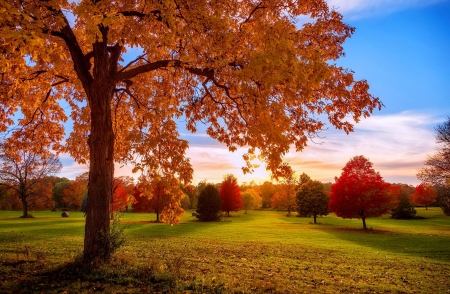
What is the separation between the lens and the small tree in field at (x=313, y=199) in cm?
4681

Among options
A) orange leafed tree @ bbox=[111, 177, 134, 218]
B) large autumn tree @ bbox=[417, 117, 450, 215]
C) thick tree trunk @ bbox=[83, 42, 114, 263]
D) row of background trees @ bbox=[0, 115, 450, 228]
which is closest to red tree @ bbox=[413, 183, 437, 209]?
row of background trees @ bbox=[0, 115, 450, 228]

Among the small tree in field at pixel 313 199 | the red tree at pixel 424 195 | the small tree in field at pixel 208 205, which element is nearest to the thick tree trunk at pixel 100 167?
the small tree in field at pixel 208 205

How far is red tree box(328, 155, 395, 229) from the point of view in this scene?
114ft

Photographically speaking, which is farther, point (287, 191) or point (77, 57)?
point (287, 191)

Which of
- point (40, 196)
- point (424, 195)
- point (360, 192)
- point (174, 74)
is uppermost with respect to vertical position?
point (174, 74)

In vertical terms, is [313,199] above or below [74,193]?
below

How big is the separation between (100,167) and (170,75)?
588 centimetres

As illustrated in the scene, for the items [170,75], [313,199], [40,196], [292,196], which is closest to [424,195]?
[292,196]

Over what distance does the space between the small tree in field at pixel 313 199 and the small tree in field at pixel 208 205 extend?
14110mm

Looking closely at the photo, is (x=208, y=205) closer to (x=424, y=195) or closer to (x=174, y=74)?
(x=174, y=74)

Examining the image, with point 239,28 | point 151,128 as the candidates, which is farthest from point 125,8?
point 151,128

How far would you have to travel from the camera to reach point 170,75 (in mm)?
13914

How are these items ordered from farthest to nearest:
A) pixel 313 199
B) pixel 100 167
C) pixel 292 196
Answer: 1. pixel 292 196
2. pixel 313 199
3. pixel 100 167

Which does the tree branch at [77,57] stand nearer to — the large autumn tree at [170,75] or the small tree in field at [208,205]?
the large autumn tree at [170,75]
